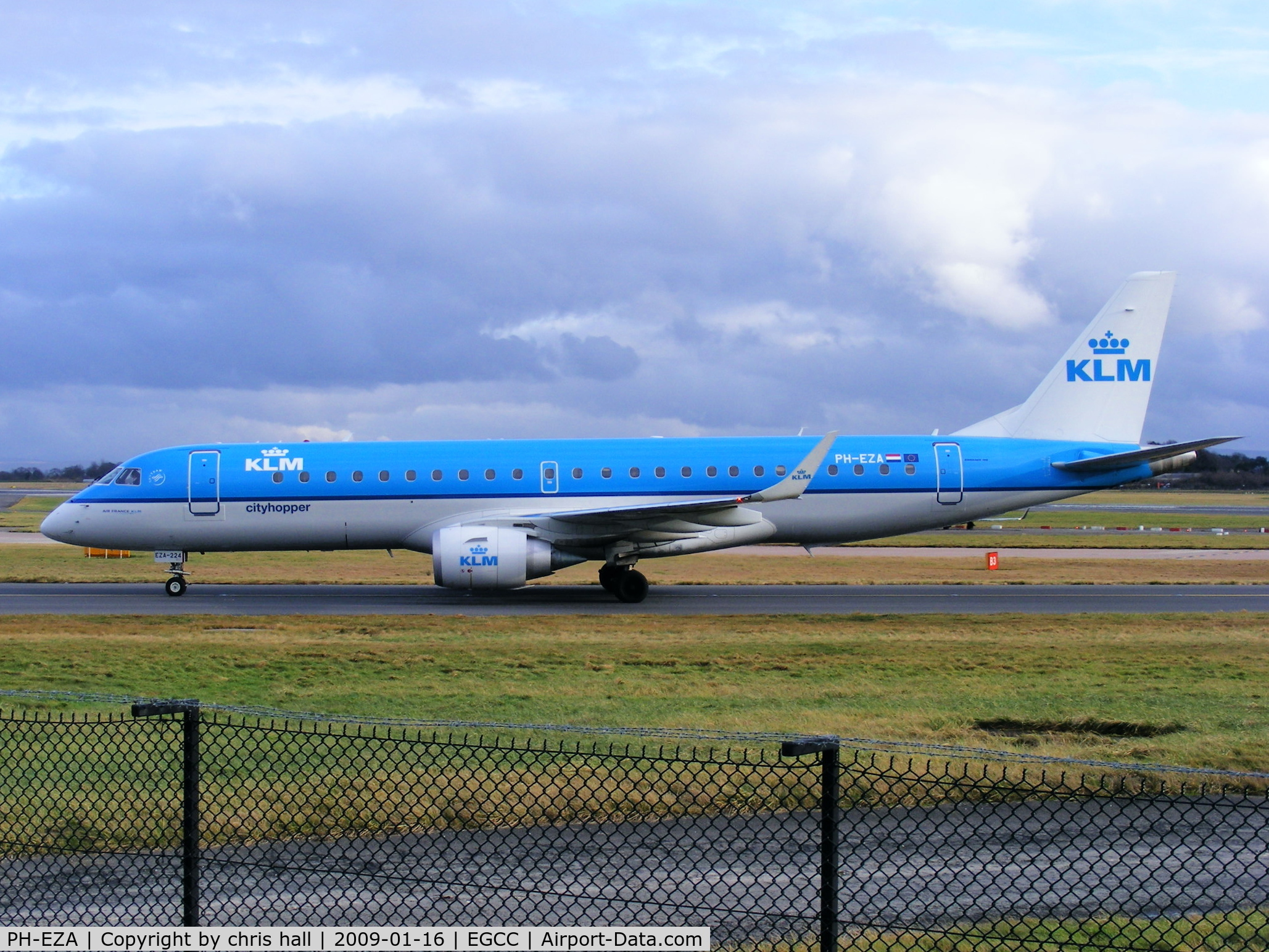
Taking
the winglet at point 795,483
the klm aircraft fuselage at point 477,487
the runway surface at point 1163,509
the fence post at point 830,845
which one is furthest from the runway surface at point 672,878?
the runway surface at point 1163,509

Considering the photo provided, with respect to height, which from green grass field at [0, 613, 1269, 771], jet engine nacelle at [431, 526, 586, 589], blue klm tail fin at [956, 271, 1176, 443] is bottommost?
green grass field at [0, 613, 1269, 771]

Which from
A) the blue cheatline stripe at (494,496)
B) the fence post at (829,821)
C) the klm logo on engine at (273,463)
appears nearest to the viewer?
the fence post at (829,821)

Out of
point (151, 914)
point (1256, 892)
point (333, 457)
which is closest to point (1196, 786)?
point (1256, 892)

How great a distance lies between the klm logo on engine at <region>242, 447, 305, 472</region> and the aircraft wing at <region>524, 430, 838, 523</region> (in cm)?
563

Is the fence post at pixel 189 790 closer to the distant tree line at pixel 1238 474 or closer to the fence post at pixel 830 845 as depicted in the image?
the fence post at pixel 830 845

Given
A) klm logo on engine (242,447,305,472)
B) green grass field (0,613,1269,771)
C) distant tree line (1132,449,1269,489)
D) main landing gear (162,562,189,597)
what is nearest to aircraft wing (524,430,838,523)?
green grass field (0,613,1269,771)

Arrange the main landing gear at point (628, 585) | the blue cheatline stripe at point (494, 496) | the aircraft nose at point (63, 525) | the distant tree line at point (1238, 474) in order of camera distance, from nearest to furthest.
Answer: the main landing gear at point (628, 585)
the blue cheatline stripe at point (494, 496)
the aircraft nose at point (63, 525)
the distant tree line at point (1238, 474)

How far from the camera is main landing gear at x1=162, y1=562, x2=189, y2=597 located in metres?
25.8

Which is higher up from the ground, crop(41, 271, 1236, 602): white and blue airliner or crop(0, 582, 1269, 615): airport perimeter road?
crop(41, 271, 1236, 602): white and blue airliner

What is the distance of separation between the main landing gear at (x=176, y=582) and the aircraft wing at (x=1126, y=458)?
19.8 meters

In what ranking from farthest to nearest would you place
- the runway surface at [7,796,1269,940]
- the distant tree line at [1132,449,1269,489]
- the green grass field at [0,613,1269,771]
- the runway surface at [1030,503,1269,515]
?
the distant tree line at [1132,449,1269,489] < the runway surface at [1030,503,1269,515] < the green grass field at [0,613,1269,771] < the runway surface at [7,796,1269,940]

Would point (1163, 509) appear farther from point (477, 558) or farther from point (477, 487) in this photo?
point (477, 558)

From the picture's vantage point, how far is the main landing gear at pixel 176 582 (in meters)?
25.8

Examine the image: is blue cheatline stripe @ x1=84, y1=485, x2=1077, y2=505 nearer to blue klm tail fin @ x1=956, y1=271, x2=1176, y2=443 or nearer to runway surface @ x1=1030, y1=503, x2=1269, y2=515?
blue klm tail fin @ x1=956, y1=271, x2=1176, y2=443
